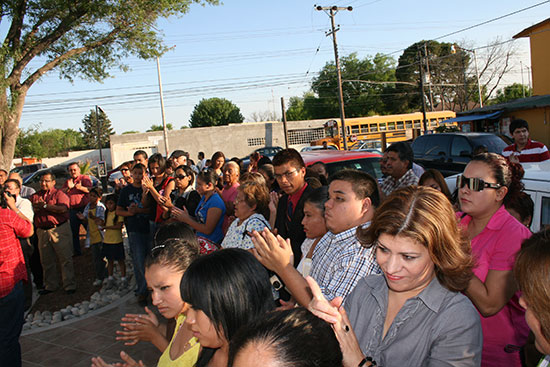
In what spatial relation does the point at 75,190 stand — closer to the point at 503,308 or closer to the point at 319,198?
the point at 319,198

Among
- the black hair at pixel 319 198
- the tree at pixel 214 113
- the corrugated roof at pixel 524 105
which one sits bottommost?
the black hair at pixel 319 198

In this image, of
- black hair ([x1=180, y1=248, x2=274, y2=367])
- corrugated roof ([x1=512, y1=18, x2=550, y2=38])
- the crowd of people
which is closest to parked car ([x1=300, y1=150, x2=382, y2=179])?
the crowd of people

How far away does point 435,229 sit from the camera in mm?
1900

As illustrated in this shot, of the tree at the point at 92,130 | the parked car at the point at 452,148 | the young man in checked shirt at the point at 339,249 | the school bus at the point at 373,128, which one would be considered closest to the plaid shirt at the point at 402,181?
the young man in checked shirt at the point at 339,249

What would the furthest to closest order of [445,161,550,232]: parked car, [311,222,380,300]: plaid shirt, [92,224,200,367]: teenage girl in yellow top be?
1. [445,161,550,232]: parked car
2. [92,224,200,367]: teenage girl in yellow top
3. [311,222,380,300]: plaid shirt

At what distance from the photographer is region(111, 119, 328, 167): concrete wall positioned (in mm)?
42031

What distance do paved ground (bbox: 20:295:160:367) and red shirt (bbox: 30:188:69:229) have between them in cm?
204

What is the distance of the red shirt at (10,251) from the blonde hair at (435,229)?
153 inches

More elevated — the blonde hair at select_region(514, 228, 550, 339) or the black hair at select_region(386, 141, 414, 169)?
the black hair at select_region(386, 141, 414, 169)

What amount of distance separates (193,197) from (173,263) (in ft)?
10.6

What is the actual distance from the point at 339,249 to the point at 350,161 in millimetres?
5362

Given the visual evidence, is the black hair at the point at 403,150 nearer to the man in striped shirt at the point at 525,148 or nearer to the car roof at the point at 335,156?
the man in striped shirt at the point at 525,148

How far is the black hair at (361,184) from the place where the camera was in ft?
9.09

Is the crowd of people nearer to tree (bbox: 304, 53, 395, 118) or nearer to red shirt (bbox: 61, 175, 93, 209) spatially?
red shirt (bbox: 61, 175, 93, 209)
